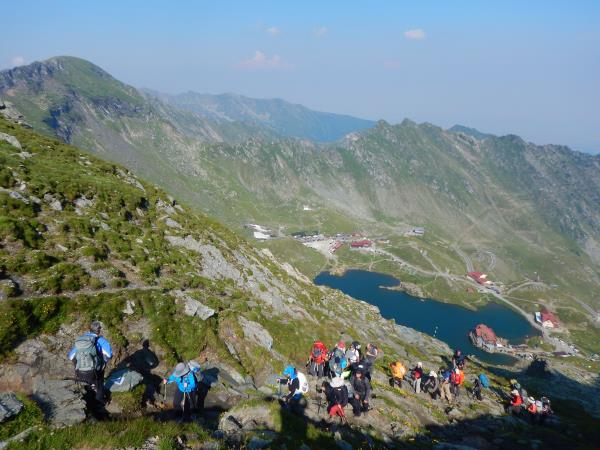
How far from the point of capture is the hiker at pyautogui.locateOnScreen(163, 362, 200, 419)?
65.2ft

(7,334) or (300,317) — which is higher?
Answer: (7,334)

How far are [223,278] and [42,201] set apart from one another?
19671 millimetres

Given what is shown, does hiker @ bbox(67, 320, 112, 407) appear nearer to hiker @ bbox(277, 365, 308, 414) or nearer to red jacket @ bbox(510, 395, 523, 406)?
hiker @ bbox(277, 365, 308, 414)

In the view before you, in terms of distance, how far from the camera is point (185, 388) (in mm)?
19891

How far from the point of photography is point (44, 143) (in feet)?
169

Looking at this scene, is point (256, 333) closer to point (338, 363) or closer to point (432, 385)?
point (338, 363)

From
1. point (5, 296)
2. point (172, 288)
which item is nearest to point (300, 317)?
point (172, 288)

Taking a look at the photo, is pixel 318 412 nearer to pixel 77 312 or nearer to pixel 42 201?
pixel 77 312

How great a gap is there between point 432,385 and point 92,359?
33.0 meters

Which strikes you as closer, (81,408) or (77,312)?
(81,408)

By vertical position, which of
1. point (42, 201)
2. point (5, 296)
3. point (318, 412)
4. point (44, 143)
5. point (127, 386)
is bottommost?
point (318, 412)

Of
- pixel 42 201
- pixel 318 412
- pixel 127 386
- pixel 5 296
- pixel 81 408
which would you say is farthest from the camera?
pixel 42 201

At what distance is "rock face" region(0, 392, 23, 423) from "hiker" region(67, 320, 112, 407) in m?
2.72

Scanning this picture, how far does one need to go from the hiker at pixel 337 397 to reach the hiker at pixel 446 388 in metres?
17.9
